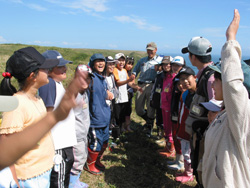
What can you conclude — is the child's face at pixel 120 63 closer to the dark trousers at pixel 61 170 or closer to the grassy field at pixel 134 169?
the grassy field at pixel 134 169

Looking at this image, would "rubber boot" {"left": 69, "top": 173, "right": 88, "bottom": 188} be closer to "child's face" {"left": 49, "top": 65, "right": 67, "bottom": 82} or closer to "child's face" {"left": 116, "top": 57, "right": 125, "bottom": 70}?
"child's face" {"left": 49, "top": 65, "right": 67, "bottom": 82}

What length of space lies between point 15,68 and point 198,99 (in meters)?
2.23

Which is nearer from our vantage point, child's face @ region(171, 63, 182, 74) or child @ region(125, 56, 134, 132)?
child's face @ region(171, 63, 182, 74)

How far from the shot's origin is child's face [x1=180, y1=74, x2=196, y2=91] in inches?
131

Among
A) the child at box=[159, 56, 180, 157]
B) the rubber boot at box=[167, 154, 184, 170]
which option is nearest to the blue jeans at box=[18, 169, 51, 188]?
the rubber boot at box=[167, 154, 184, 170]

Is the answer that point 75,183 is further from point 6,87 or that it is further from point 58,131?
point 6,87

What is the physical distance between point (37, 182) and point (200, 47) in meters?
2.49

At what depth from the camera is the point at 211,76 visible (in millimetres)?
2484

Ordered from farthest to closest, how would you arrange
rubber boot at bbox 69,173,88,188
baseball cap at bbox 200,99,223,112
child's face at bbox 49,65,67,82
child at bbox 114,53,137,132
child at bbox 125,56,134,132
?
1. child at bbox 125,56,134,132
2. child at bbox 114,53,137,132
3. rubber boot at bbox 69,173,88,188
4. child's face at bbox 49,65,67,82
5. baseball cap at bbox 200,99,223,112

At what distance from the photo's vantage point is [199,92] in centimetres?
273

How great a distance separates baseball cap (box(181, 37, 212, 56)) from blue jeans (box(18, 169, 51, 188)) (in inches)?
92.2

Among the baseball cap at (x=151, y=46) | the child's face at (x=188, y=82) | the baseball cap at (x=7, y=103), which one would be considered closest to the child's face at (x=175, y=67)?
the child's face at (x=188, y=82)

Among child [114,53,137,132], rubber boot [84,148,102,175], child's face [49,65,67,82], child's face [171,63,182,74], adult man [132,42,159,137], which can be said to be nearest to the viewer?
child's face [49,65,67,82]

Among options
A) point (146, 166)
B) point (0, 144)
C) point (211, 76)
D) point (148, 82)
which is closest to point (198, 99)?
point (211, 76)
